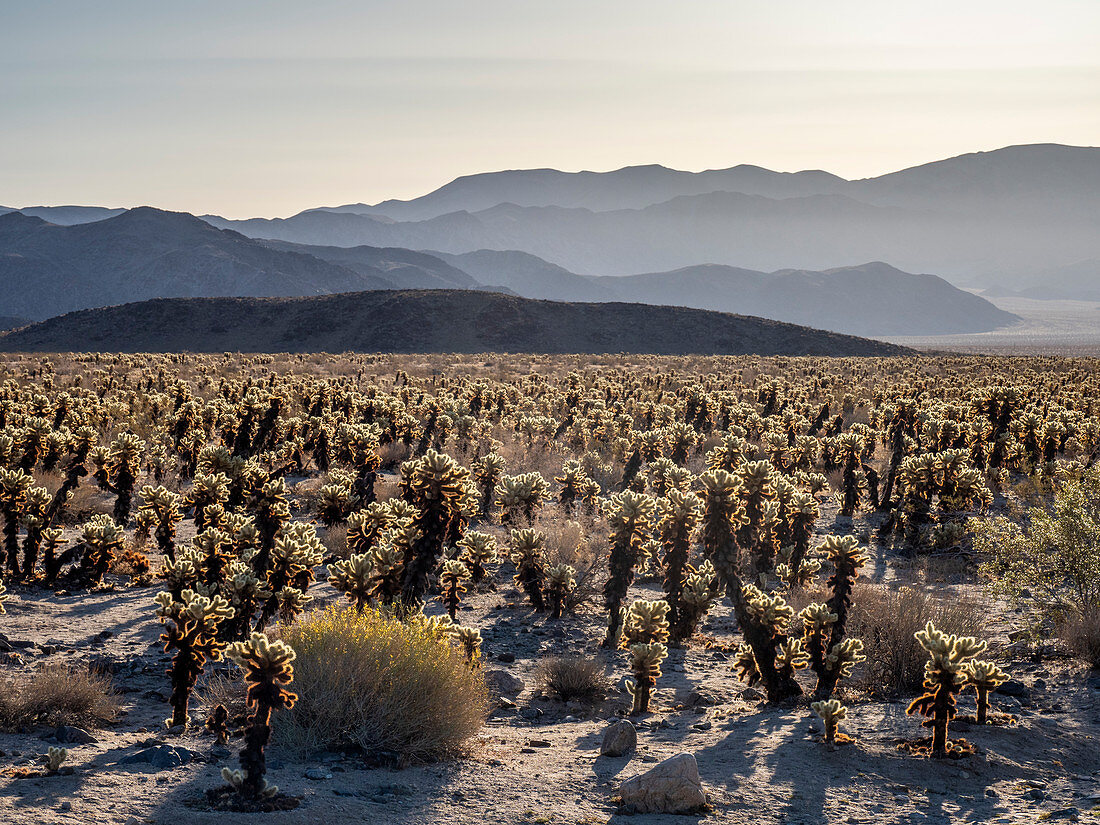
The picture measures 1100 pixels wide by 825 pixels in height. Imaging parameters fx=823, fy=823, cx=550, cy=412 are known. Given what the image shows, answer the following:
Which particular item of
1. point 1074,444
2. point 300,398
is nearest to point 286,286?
point 300,398

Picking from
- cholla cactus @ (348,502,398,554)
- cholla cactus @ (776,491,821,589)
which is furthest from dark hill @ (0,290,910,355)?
cholla cactus @ (348,502,398,554)

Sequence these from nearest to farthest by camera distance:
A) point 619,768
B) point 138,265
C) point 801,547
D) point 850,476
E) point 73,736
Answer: point 73,736
point 619,768
point 801,547
point 850,476
point 138,265

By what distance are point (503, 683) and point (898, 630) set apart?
3482 millimetres

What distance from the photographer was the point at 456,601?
822 centimetres

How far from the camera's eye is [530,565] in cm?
928

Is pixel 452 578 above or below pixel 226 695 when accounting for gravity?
above

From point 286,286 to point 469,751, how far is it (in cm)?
15668

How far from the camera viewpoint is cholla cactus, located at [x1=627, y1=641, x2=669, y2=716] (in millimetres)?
6322

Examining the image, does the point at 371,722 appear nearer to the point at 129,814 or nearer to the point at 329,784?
the point at 329,784

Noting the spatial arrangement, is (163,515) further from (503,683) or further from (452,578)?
(503,683)

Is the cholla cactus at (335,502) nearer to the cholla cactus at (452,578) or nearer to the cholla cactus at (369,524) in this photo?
the cholla cactus at (369,524)

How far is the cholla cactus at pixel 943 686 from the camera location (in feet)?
17.8

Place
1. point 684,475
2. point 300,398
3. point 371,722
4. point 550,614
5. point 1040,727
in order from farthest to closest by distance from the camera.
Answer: point 300,398
point 684,475
point 550,614
point 1040,727
point 371,722

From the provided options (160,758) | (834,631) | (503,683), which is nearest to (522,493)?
(503,683)
